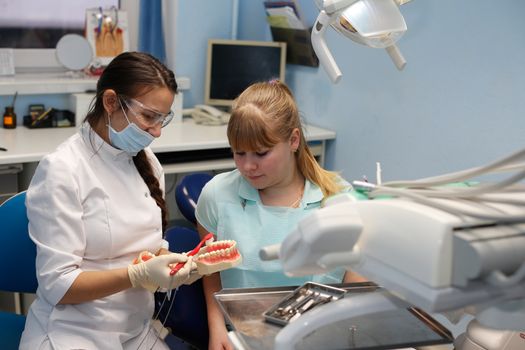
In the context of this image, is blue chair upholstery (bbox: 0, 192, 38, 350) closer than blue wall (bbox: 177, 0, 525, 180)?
Yes

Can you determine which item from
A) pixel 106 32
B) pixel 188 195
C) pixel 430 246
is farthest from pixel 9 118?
pixel 430 246

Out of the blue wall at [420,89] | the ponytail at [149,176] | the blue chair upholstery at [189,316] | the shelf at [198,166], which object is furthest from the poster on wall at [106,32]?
the blue chair upholstery at [189,316]

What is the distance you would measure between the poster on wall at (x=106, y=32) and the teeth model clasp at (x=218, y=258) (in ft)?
7.01

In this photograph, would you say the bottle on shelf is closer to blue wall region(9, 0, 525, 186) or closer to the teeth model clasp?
blue wall region(9, 0, 525, 186)

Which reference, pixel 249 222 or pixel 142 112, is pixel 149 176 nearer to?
pixel 142 112

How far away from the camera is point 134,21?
3479mm

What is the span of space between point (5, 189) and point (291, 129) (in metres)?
1.46

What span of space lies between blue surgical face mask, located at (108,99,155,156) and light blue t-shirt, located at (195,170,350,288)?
0.69 ft

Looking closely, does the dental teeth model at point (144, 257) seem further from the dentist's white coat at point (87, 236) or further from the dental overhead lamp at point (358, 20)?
the dental overhead lamp at point (358, 20)

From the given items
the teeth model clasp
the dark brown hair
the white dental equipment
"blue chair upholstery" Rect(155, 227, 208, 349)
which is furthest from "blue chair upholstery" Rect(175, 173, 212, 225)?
the white dental equipment

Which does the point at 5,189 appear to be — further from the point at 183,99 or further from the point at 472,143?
the point at 472,143

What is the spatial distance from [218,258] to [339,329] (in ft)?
1.42

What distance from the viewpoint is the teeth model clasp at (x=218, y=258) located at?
1434mm

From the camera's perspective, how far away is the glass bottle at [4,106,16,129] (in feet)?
9.80
